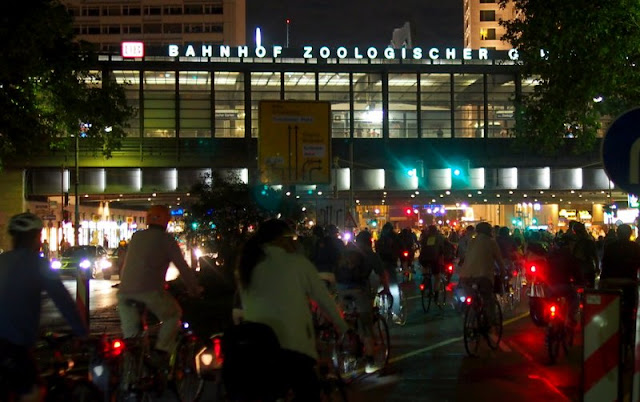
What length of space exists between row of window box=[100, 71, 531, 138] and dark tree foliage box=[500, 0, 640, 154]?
106 ft

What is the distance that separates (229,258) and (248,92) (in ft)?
105

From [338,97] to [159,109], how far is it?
35.8 ft

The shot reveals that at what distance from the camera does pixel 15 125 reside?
16719 mm

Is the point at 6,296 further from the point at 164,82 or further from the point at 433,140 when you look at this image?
the point at 164,82

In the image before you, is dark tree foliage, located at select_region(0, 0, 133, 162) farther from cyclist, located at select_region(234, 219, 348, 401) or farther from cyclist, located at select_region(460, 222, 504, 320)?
cyclist, located at select_region(234, 219, 348, 401)

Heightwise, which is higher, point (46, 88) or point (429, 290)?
point (46, 88)

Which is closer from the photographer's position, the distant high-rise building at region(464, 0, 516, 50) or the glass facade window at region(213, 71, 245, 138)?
the glass facade window at region(213, 71, 245, 138)

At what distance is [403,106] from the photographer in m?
56.4

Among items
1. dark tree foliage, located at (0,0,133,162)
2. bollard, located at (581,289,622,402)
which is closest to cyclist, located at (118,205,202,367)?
bollard, located at (581,289,622,402)

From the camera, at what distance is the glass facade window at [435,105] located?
56438 millimetres

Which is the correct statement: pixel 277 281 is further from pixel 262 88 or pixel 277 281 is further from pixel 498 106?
pixel 498 106

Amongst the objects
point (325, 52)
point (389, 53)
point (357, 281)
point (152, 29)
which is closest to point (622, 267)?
point (357, 281)

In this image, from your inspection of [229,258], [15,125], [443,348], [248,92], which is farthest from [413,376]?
[248,92]

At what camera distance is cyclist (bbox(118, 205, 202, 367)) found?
351 inches
